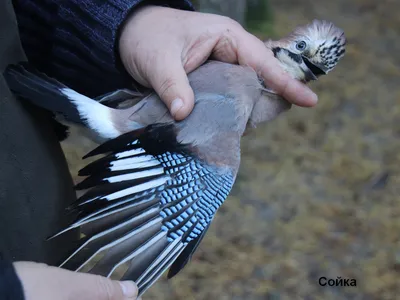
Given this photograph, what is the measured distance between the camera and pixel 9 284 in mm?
965

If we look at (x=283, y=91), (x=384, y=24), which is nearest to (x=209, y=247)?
(x=283, y=91)

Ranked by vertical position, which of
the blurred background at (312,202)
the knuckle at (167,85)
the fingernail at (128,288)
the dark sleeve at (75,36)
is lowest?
the blurred background at (312,202)

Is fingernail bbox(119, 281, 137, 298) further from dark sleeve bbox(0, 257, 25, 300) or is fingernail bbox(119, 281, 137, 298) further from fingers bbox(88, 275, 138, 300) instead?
dark sleeve bbox(0, 257, 25, 300)

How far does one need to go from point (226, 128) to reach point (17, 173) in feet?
1.95

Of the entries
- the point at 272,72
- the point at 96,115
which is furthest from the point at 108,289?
the point at 272,72

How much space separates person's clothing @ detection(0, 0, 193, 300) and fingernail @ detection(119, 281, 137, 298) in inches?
7.1

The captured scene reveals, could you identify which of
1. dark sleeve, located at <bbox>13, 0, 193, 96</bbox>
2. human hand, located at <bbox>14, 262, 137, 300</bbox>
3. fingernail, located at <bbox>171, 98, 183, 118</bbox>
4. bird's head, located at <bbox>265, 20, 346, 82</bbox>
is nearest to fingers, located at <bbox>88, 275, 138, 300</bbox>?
→ human hand, located at <bbox>14, 262, 137, 300</bbox>

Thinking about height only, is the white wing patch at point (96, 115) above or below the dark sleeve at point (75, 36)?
below

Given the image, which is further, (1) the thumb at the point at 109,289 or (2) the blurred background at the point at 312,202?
(2) the blurred background at the point at 312,202


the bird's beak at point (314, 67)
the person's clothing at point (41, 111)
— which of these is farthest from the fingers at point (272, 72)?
the person's clothing at point (41, 111)

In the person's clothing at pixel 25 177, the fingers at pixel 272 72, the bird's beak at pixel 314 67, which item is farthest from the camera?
the bird's beak at pixel 314 67

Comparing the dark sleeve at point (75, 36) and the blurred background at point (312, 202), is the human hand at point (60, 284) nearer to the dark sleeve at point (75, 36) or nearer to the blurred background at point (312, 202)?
the dark sleeve at point (75, 36)

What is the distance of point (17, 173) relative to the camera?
125cm

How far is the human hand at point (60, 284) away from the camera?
100cm
